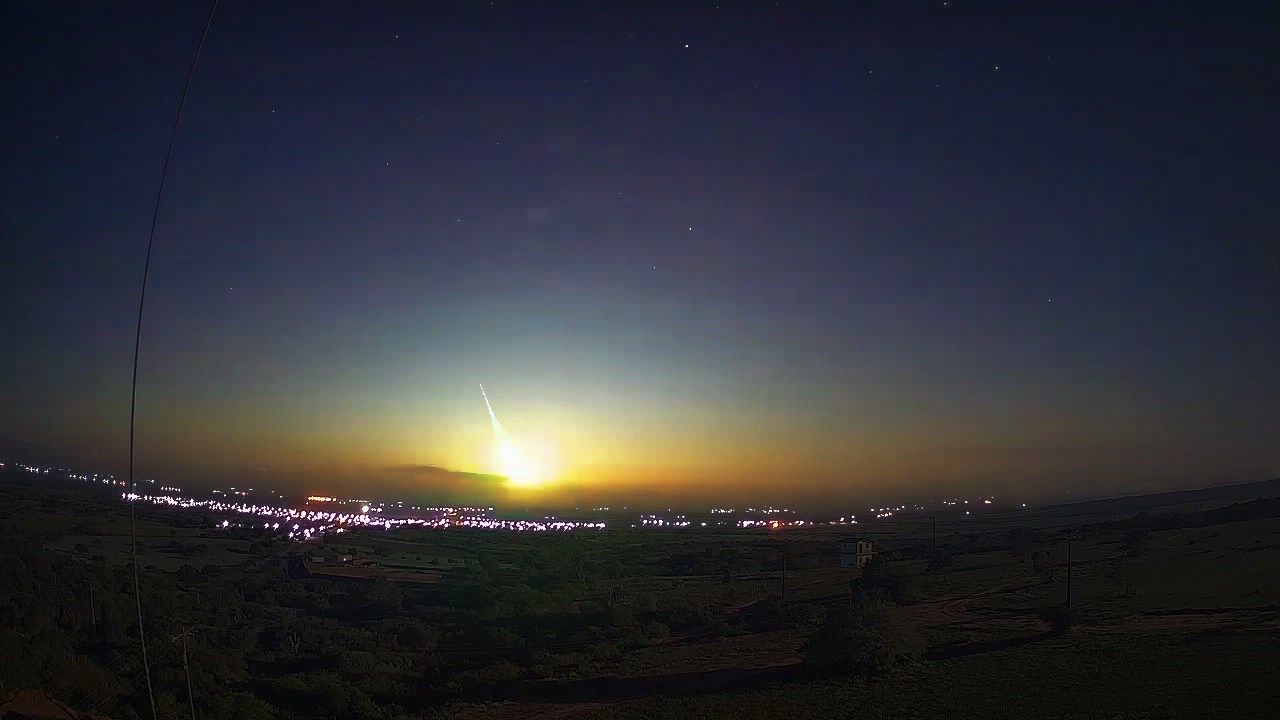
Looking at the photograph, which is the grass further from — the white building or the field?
the white building

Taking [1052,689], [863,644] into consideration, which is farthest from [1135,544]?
[863,644]

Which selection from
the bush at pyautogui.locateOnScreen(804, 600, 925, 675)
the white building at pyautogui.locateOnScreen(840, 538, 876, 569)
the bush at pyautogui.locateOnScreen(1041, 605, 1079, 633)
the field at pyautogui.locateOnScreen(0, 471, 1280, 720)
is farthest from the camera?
the white building at pyautogui.locateOnScreen(840, 538, 876, 569)

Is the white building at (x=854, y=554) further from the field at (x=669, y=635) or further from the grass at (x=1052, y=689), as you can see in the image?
the grass at (x=1052, y=689)

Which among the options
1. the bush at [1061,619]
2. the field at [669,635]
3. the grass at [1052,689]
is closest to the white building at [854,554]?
the field at [669,635]

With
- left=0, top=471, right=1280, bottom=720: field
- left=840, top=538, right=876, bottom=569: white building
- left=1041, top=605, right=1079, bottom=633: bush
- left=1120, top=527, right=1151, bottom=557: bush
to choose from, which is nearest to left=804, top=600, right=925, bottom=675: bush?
left=0, top=471, right=1280, bottom=720: field

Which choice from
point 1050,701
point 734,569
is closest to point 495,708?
point 1050,701

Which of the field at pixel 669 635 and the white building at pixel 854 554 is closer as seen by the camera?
the field at pixel 669 635

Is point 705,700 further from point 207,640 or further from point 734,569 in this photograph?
point 734,569
